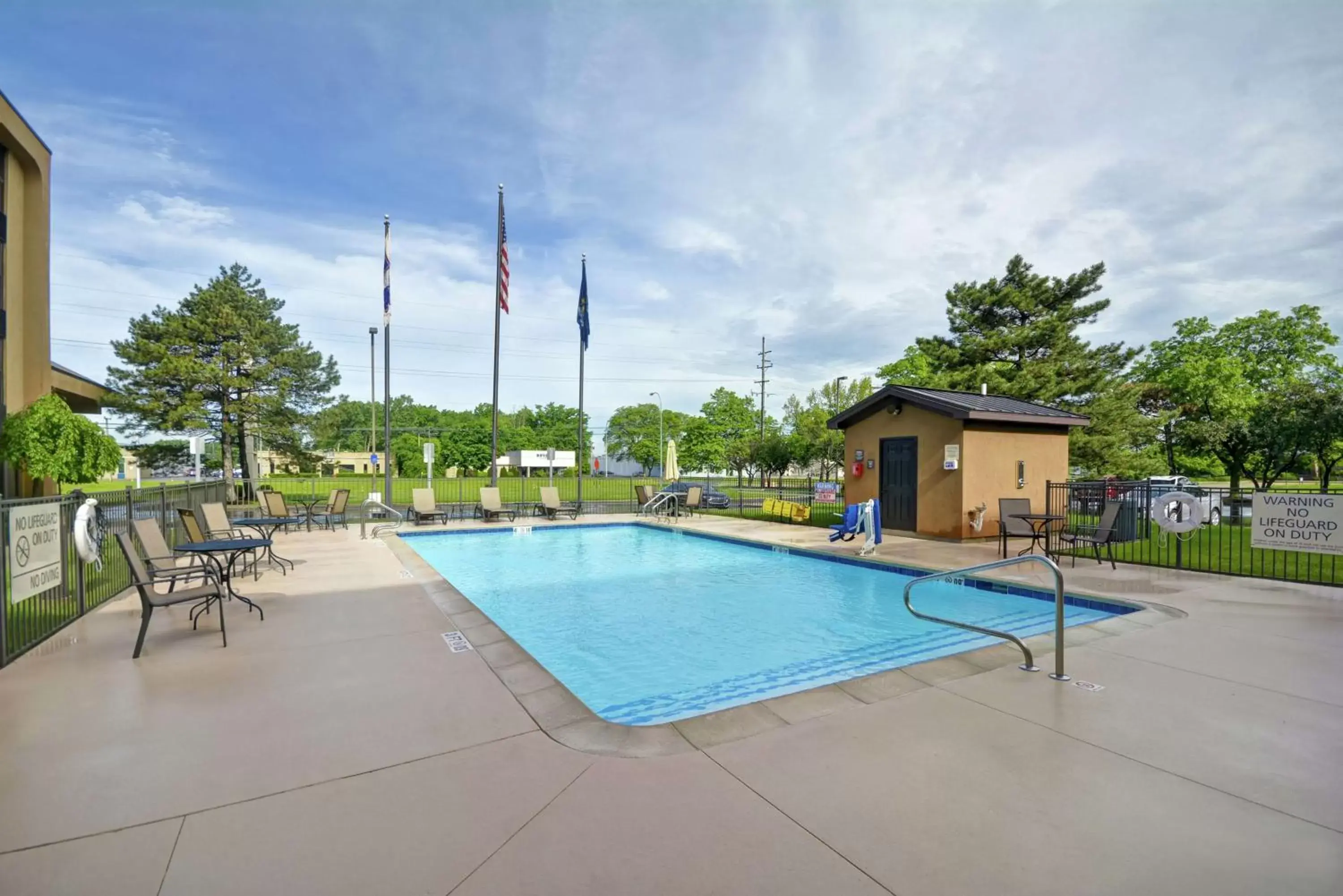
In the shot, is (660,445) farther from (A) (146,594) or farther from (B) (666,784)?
(B) (666,784)

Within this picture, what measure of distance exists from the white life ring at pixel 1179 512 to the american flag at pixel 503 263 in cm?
1521

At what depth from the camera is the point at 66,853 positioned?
219 cm

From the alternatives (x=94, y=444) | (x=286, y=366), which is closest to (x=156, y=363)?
(x=286, y=366)

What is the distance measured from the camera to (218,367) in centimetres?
2422

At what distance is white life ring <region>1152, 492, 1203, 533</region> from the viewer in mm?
Result: 9156

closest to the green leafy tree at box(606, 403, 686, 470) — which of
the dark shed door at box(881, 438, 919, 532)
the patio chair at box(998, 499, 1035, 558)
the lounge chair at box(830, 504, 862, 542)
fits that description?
the dark shed door at box(881, 438, 919, 532)

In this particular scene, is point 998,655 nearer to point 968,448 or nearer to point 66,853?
point 66,853

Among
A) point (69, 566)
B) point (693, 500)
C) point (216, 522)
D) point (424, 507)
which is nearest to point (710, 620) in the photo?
point (69, 566)

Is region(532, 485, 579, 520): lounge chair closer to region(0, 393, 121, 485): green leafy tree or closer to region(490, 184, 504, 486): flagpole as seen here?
region(490, 184, 504, 486): flagpole

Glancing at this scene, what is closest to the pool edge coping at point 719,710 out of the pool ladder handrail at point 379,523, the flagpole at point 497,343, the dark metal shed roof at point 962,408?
the dark metal shed roof at point 962,408

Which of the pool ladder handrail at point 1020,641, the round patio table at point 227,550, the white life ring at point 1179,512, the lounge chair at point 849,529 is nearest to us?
the pool ladder handrail at point 1020,641

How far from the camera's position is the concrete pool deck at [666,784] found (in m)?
2.08

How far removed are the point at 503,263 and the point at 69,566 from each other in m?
12.3

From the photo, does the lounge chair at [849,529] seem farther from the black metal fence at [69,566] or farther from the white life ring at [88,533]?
the white life ring at [88,533]
